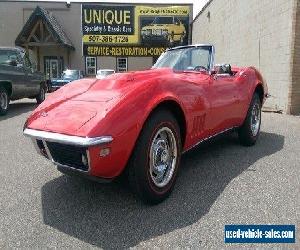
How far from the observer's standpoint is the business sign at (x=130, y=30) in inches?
1064

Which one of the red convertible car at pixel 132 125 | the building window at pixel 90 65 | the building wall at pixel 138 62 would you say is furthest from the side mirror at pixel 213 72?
the building window at pixel 90 65

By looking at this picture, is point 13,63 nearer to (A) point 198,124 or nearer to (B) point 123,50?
(A) point 198,124

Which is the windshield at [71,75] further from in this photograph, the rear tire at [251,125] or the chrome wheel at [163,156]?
the chrome wheel at [163,156]

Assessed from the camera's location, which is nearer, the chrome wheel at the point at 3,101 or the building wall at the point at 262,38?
the building wall at the point at 262,38

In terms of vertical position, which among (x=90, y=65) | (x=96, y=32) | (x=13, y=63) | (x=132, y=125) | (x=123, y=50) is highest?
(x=96, y=32)

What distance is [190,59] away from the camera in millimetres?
4699

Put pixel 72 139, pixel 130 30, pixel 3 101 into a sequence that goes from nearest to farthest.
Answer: pixel 72 139, pixel 3 101, pixel 130 30

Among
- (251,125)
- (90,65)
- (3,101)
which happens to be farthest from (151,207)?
(90,65)

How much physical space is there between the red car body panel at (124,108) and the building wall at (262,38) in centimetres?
574

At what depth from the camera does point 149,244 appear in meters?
2.62

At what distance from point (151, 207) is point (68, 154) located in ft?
3.06

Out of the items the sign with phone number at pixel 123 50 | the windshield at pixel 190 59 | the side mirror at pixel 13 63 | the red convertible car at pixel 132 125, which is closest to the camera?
the red convertible car at pixel 132 125

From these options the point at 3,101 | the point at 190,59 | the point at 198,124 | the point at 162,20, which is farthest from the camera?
the point at 162,20

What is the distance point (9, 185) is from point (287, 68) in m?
7.84
